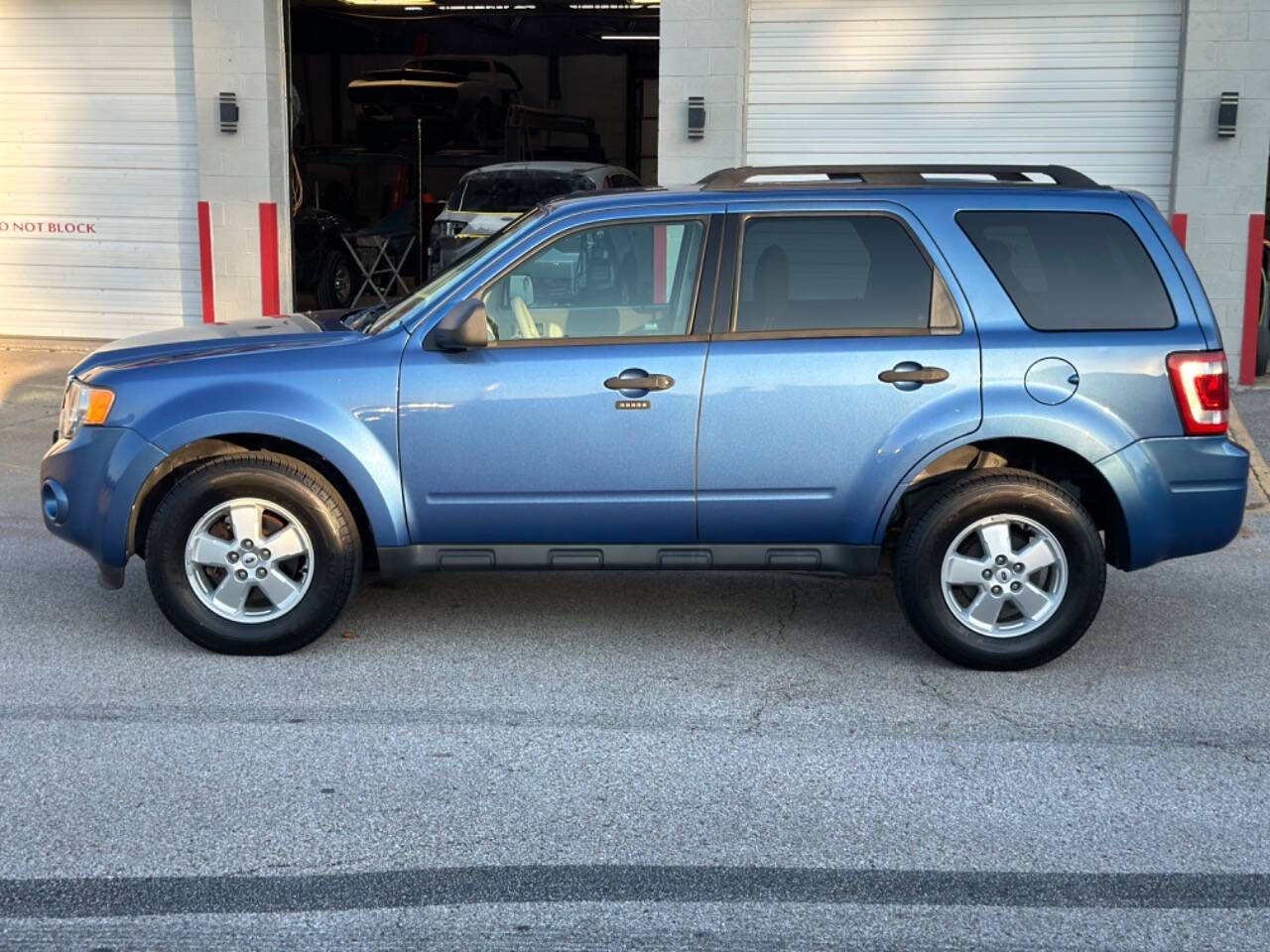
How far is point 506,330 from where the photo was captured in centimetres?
598

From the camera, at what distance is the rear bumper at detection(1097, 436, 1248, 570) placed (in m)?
5.82

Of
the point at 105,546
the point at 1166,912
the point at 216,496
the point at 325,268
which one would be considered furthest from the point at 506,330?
the point at 325,268

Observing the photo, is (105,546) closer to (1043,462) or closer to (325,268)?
(1043,462)

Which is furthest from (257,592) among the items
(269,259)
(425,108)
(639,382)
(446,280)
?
(425,108)

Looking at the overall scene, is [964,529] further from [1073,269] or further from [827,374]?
[1073,269]

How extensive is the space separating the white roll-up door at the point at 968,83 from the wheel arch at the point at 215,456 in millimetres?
8244

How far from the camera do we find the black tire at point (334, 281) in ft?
61.0

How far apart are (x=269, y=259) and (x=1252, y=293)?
881 cm

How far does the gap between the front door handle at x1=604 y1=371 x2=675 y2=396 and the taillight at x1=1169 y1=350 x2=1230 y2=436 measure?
1947 millimetres

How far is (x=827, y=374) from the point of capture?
5.82 metres

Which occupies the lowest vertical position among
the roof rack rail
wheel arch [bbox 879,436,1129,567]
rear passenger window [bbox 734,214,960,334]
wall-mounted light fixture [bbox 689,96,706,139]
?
wheel arch [bbox 879,436,1129,567]

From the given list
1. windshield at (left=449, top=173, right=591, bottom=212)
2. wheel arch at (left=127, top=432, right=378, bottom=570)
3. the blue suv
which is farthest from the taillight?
windshield at (left=449, top=173, right=591, bottom=212)

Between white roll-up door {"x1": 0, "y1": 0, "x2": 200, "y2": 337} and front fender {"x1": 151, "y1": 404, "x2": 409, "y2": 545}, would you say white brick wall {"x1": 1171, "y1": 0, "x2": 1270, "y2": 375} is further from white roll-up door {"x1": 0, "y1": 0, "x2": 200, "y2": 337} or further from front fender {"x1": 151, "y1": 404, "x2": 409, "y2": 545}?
white roll-up door {"x1": 0, "y1": 0, "x2": 200, "y2": 337}

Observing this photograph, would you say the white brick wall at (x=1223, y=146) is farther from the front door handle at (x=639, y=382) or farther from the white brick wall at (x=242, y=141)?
the white brick wall at (x=242, y=141)
